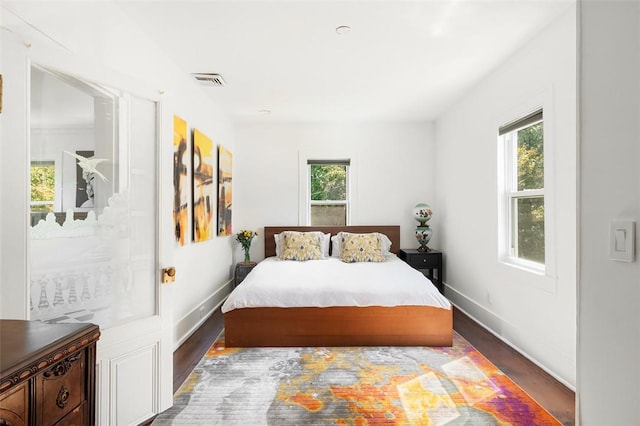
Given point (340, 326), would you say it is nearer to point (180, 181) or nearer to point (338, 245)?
point (338, 245)

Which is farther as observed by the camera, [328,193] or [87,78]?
[328,193]

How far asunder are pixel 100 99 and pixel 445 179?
13.4 feet

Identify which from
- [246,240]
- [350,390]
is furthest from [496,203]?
[246,240]

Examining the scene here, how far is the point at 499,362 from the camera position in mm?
2682

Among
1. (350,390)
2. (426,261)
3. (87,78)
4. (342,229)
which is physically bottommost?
(350,390)

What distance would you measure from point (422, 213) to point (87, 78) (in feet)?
13.4

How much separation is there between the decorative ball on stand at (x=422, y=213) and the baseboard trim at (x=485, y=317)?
0.96 m

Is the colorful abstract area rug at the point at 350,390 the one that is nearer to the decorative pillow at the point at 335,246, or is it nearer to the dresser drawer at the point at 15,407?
the dresser drawer at the point at 15,407

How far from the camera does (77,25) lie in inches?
72.5

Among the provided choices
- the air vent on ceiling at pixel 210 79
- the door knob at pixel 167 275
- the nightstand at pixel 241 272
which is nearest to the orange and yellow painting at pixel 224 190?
the nightstand at pixel 241 272

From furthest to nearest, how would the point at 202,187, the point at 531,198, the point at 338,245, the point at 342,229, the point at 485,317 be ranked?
the point at 342,229 < the point at 338,245 < the point at 202,187 < the point at 485,317 < the point at 531,198
